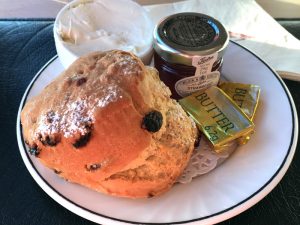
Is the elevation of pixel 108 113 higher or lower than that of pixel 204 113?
higher

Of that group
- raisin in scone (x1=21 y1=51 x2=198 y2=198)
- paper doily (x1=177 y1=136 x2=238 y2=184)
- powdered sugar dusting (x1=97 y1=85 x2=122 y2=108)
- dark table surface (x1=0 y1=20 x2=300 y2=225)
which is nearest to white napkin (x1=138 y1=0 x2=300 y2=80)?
dark table surface (x1=0 y1=20 x2=300 y2=225)

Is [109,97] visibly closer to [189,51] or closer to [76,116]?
[76,116]

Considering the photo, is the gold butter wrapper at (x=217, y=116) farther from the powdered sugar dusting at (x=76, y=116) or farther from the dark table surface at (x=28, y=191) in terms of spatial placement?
the powdered sugar dusting at (x=76, y=116)

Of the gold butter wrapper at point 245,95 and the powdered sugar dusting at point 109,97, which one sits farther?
the gold butter wrapper at point 245,95

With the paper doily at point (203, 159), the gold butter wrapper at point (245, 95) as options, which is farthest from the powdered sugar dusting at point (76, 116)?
the gold butter wrapper at point (245, 95)

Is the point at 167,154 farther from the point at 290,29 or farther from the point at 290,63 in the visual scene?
the point at 290,29

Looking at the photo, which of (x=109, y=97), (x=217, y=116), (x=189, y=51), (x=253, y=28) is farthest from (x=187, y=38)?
(x=253, y=28)

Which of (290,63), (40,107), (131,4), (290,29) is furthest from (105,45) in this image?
(290,29)
